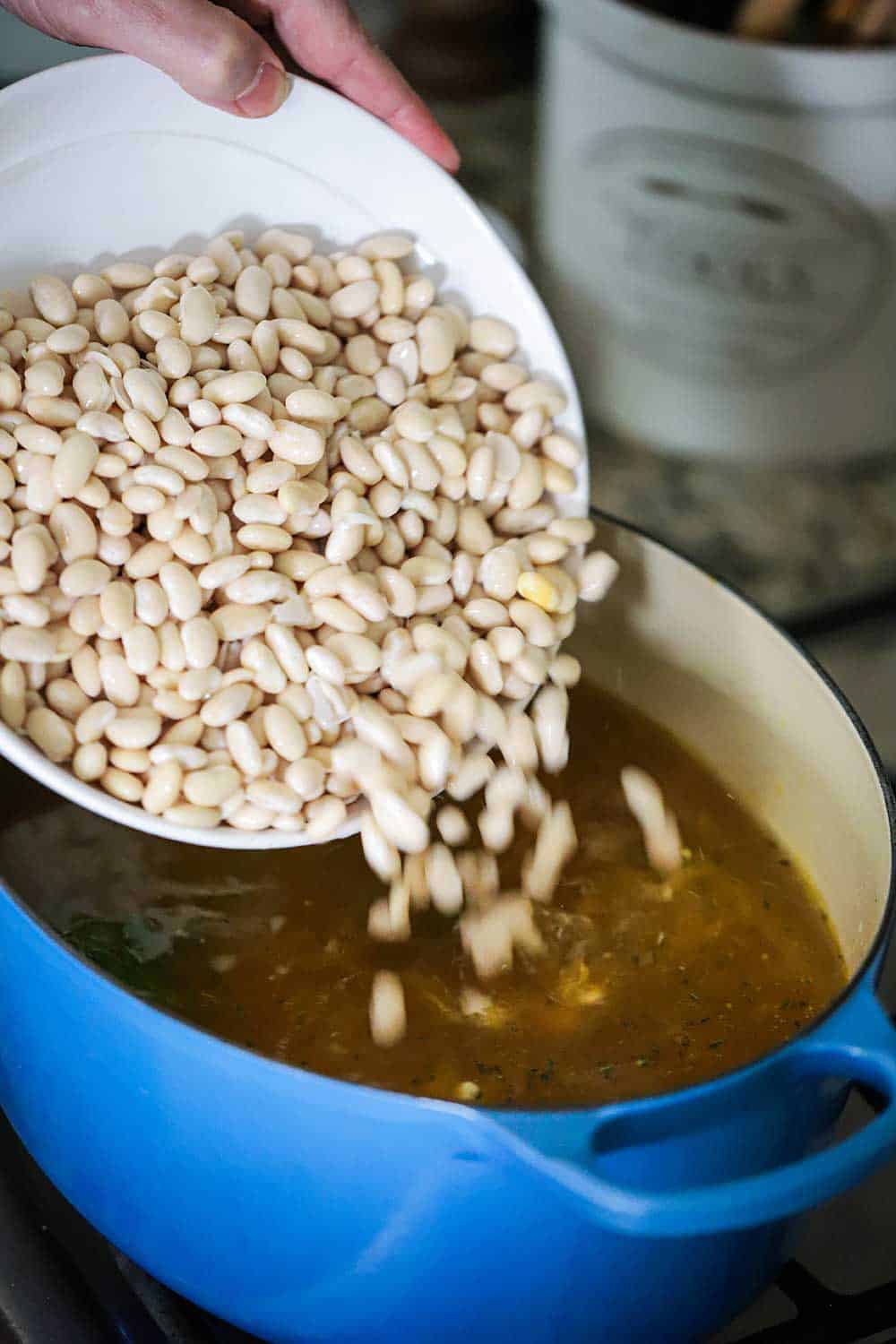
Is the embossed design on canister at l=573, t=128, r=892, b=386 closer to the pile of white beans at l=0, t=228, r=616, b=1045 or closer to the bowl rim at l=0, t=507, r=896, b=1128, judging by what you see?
the pile of white beans at l=0, t=228, r=616, b=1045

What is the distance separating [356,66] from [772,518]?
1.81 feet

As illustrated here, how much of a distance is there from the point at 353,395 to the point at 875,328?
501 mm

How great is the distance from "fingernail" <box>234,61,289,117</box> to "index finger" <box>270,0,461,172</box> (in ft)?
0.23

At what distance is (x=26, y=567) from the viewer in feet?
1.89

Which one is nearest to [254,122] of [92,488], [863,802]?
[92,488]

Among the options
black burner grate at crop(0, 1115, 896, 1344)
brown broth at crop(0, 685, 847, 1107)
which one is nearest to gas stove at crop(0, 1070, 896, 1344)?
black burner grate at crop(0, 1115, 896, 1344)

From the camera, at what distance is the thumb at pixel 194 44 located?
62cm

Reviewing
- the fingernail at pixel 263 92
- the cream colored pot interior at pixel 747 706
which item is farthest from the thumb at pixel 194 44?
the cream colored pot interior at pixel 747 706

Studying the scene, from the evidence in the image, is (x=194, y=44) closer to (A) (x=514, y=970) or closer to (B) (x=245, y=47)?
(B) (x=245, y=47)

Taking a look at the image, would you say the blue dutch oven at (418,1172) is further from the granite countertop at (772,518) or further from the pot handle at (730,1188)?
the granite countertop at (772,518)

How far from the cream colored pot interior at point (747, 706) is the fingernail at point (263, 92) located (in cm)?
25

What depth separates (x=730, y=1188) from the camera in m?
0.45

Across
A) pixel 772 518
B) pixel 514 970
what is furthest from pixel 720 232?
pixel 514 970

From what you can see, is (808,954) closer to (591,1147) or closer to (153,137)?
(591,1147)
